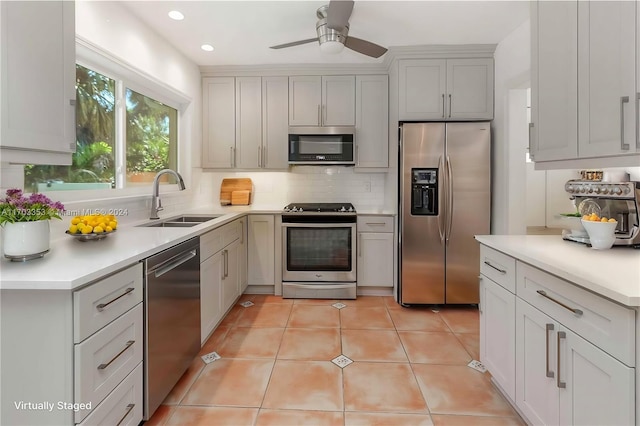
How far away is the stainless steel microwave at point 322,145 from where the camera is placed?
12.3 ft

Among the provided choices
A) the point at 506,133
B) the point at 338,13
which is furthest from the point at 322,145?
the point at 506,133

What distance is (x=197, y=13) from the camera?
263cm

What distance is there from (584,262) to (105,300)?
1962mm

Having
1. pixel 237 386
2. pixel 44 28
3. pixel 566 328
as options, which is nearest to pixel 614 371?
pixel 566 328

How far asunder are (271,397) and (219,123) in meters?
3.05

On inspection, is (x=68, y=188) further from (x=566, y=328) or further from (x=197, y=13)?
(x=566, y=328)

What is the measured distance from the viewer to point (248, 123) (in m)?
3.93

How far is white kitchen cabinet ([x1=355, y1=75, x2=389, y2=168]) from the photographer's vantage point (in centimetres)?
379

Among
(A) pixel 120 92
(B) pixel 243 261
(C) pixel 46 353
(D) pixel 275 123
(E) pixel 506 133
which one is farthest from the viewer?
(D) pixel 275 123

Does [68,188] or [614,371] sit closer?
[614,371]

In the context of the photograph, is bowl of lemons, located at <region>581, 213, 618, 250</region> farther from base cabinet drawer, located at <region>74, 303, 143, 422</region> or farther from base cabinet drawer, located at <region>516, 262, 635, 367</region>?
base cabinet drawer, located at <region>74, 303, 143, 422</region>

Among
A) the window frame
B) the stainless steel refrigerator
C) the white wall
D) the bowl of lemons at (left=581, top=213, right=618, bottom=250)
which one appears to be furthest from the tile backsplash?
the bowl of lemons at (left=581, top=213, right=618, bottom=250)

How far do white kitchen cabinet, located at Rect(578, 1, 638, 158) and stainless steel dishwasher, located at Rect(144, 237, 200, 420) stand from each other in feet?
7.00

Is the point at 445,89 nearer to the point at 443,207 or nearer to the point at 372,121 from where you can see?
the point at 372,121
